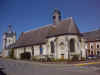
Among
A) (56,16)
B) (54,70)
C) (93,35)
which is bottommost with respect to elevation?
(54,70)

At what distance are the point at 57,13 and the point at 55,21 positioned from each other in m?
2.52

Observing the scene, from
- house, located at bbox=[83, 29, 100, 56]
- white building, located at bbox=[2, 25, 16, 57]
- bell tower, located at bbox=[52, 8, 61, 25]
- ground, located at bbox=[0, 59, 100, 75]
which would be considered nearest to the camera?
ground, located at bbox=[0, 59, 100, 75]

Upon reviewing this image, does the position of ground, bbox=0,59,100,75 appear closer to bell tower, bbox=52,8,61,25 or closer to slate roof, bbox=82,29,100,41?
bell tower, bbox=52,8,61,25

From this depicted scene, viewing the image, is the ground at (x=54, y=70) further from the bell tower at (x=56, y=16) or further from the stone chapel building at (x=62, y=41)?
the bell tower at (x=56, y=16)

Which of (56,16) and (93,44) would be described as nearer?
(56,16)

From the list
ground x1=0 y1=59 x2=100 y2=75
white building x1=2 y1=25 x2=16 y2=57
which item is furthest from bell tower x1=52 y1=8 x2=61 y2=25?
white building x1=2 y1=25 x2=16 y2=57

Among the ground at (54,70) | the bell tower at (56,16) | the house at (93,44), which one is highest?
the bell tower at (56,16)

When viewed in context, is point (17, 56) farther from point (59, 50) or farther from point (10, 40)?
point (10, 40)

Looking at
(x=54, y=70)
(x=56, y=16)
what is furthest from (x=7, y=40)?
(x=54, y=70)

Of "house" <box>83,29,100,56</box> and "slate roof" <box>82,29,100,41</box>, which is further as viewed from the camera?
"slate roof" <box>82,29,100,41</box>

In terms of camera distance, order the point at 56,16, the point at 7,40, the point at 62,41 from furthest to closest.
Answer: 1. the point at 7,40
2. the point at 56,16
3. the point at 62,41

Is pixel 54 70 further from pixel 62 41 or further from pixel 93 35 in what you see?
pixel 93 35

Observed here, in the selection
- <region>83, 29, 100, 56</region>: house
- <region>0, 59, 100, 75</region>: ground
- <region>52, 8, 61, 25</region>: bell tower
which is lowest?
<region>0, 59, 100, 75</region>: ground

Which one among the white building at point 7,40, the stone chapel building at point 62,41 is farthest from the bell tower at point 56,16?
the white building at point 7,40
